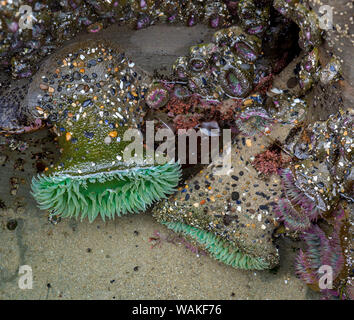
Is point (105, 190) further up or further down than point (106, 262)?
further up

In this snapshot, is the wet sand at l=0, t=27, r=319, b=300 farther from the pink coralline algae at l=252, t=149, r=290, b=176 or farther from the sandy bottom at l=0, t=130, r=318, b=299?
the pink coralline algae at l=252, t=149, r=290, b=176

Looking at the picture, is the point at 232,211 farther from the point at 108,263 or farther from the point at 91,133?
the point at 91,133

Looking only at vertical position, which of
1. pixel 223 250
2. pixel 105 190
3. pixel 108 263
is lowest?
pixel 108 263

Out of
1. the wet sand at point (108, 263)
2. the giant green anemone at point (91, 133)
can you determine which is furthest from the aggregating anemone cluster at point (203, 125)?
the wet sand at point (108, 263)

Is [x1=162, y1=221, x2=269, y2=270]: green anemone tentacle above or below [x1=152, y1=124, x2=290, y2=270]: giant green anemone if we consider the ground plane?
below

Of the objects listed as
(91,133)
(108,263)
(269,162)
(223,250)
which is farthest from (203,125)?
(108,263)

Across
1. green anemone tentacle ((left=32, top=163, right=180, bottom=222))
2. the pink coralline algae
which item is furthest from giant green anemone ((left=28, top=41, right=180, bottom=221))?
the pink coralline algae
